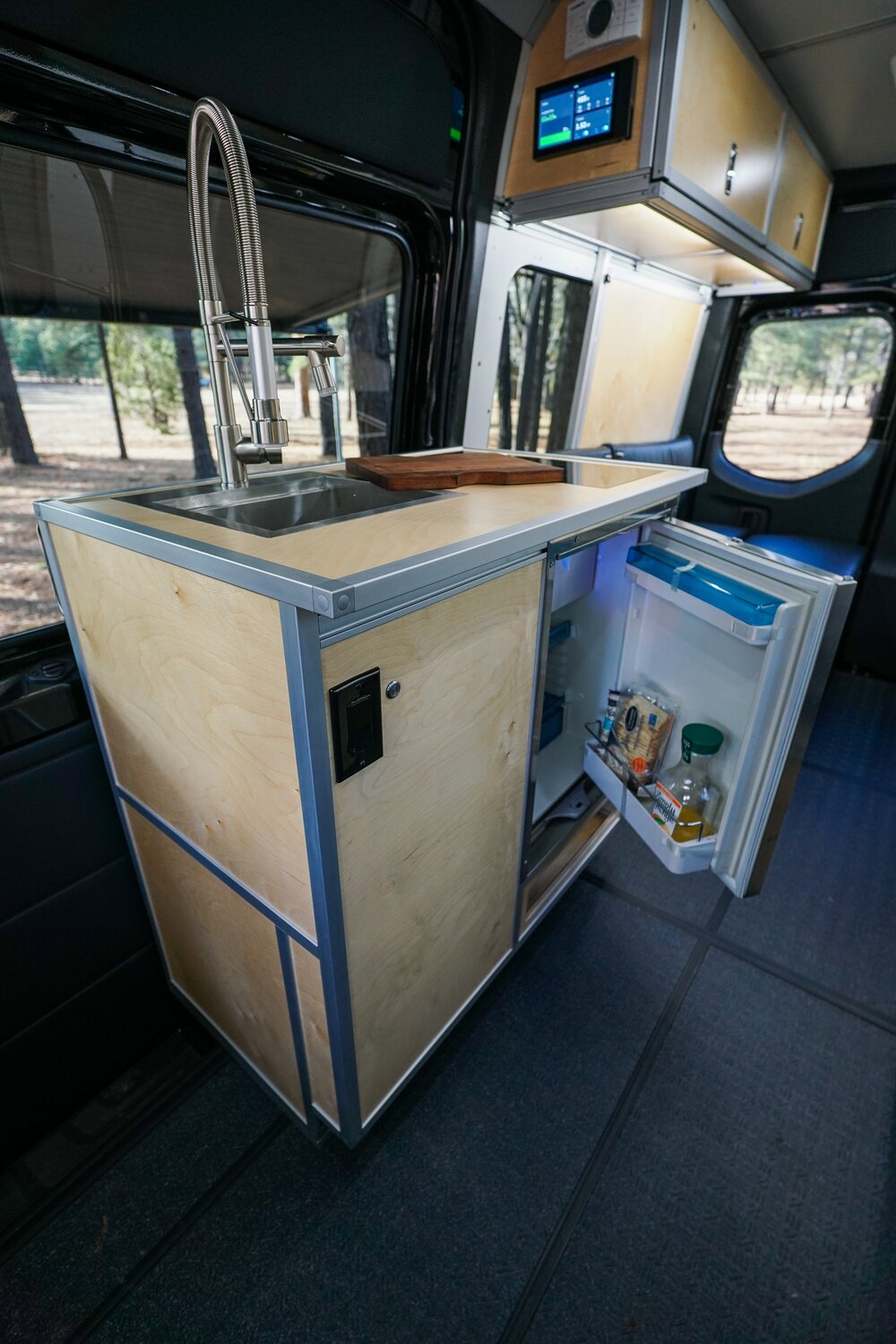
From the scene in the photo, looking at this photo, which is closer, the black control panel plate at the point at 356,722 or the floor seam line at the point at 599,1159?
the black control panel plate at the point at 356,722

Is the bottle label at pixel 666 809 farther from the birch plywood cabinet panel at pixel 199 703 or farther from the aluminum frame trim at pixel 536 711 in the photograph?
the birch plywood cabinet panel at pixel 199 703

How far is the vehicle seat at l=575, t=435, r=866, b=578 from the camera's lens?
11.3ft

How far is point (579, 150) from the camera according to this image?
5.70 feet

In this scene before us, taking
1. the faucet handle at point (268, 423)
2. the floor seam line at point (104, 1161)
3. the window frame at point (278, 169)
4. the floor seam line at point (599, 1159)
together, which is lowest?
the floor seam line at point (104, 1161)

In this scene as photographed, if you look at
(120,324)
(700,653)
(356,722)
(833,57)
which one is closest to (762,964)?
(700,653)

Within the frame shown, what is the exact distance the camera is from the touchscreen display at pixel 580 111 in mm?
1669

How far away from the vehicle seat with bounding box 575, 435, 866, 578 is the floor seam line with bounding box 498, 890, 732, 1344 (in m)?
2.32

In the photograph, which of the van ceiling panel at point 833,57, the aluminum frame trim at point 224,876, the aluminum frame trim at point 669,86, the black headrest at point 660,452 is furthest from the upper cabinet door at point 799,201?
the aluminum frame trim at point 224,876

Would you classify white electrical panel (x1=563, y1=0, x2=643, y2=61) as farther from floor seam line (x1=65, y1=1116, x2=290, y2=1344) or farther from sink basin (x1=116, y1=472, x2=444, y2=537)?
floor seam line (x1=65, y1=1116, x2=290, y2=1344)

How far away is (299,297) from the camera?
1.74m

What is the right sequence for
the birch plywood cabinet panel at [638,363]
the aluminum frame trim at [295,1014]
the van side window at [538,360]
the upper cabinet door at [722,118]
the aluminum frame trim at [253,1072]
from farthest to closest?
the birch plywood cabinet panel at [638,363] → the van side window at [538,360] → the upper cabinet door at [722,118] → the aluminum frame trim at [253,1072] → the aluminum frame trim at [295,1014]

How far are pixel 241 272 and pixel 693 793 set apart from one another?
155 cm

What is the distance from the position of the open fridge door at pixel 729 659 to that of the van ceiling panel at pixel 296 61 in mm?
1190

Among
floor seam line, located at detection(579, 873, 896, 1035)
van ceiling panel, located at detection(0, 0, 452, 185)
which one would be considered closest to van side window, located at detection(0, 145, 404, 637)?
van ceiling panel, located at detection(0, 0, 452, 185)
